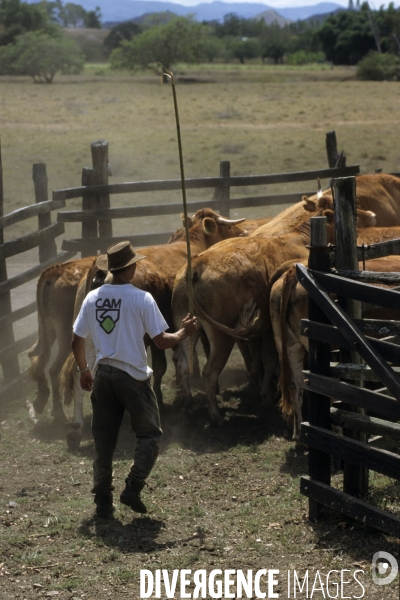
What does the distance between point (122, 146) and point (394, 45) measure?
52.4 meters

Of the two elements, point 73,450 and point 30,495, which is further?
point 73,450

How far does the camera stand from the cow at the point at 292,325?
6925 mm

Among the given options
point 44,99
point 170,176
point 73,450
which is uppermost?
point 44,99

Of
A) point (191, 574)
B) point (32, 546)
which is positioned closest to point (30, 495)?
point (32, 546)

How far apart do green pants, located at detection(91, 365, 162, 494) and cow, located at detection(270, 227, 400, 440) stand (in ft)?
5.11

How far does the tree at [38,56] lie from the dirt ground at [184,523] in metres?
38.1

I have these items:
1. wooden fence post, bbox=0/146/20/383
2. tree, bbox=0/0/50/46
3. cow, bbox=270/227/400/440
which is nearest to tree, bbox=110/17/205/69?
tree, bbox=0/0/50/46

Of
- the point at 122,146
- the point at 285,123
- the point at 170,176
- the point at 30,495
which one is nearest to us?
the point at 30,495

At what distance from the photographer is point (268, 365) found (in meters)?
8.51

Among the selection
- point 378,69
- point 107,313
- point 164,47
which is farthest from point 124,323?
point 164,47

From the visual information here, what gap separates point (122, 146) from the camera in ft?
92.0

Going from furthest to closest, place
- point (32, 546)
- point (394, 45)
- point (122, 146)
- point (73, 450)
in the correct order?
point (394, 45) < point (122, 146) < point (73, 450) < point (32, 546)

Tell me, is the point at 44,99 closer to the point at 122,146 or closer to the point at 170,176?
the point at 122,146

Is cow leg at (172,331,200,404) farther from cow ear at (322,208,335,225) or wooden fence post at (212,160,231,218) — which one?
wooden fence post at (212,160,231,218)
